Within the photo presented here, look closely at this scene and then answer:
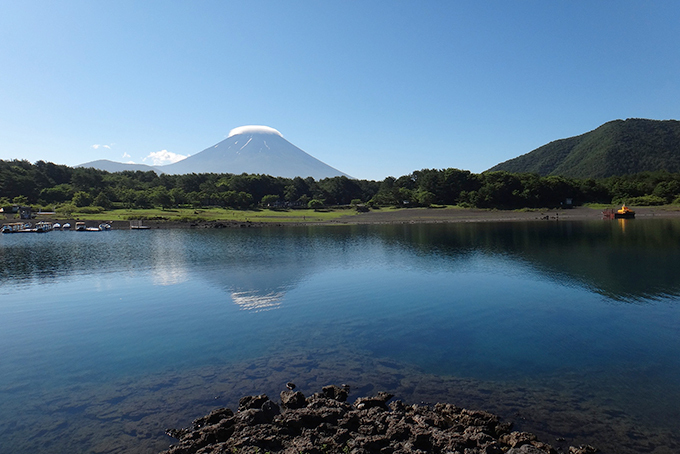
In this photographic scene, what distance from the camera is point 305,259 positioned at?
46062 millimetres

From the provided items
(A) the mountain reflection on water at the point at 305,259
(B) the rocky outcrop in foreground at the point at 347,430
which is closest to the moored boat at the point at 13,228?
(A) the mountain reflection on water at the point at 305,259

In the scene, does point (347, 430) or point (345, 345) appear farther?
point (345, 345)

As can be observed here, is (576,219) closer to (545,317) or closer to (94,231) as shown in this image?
(545,317)

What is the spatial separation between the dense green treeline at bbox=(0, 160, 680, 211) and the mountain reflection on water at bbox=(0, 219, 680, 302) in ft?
241

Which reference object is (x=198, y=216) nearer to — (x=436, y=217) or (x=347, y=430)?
(x=436, y=217)

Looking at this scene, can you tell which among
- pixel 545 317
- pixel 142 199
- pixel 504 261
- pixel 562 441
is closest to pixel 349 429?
pixel 562 441

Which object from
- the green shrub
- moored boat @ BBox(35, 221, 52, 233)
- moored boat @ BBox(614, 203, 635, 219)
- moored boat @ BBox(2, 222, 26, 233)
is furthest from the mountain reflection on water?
the green shrub

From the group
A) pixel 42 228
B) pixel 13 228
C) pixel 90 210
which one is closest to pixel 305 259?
pixel 42 228

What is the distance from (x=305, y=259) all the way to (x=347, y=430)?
3555 cm

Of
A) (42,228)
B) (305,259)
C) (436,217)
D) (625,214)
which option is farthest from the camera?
(436,217)

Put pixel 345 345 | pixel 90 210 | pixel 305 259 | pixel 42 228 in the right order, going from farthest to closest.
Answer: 1. pixel 90 210
2. pixel 42 228
3. pixel 305 259
4. pixel 345 345

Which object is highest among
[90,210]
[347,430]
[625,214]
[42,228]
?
[90,210]

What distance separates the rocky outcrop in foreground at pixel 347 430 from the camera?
396 inches

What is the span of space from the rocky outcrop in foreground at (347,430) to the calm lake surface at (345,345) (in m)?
1.01
